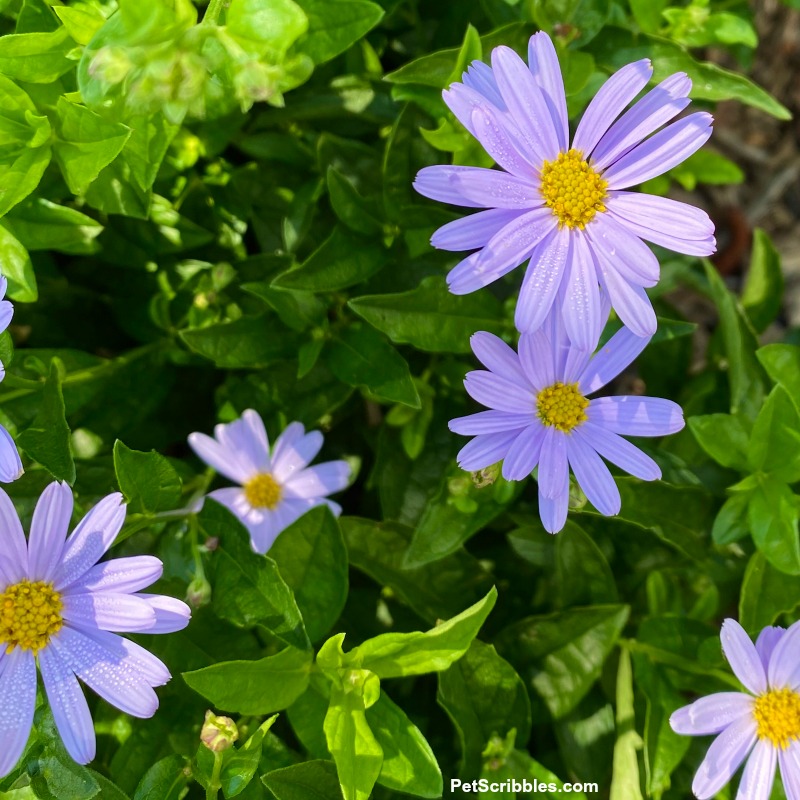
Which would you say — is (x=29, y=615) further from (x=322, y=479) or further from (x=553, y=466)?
(x=553, y=466)

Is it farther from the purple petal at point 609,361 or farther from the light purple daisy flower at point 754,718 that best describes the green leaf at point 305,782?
the purple petal at point 609,361

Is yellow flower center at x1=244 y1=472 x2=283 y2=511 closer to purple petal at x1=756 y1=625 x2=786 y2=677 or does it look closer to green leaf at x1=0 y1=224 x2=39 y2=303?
green leaf at x1=0 y1=224 x2=39 y2=303

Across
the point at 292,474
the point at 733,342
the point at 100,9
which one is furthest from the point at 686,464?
the point at 100,9

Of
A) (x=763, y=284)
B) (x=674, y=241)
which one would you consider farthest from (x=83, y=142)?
(x=763, y=284)

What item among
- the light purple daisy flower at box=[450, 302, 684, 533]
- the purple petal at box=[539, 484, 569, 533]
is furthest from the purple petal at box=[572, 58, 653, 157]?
the purple petal at box=[539, 484, 569, 533]

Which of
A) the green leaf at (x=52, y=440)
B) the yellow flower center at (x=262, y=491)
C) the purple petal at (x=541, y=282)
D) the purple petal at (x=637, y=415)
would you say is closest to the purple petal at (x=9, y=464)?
the green leaf at (x=52, y=440)

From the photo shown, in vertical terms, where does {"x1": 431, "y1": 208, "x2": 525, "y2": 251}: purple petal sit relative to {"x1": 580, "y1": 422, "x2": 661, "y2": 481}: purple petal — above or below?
above
